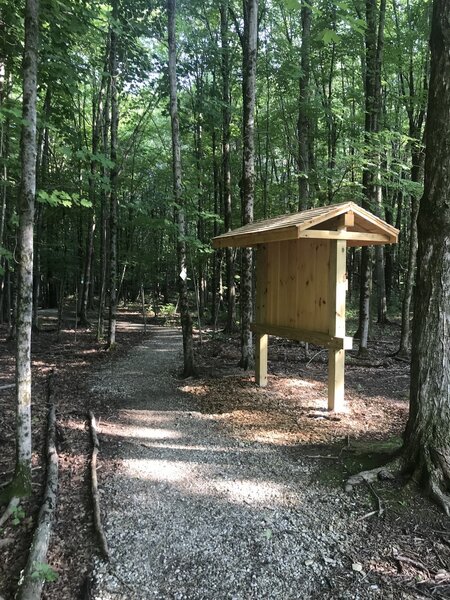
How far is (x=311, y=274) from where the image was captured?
6496mm

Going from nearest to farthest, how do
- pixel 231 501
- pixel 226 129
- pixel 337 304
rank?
1. pixel 231 501
2. pixel 337 304
3. pixel 226 129

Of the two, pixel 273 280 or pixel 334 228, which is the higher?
pixel 334 228

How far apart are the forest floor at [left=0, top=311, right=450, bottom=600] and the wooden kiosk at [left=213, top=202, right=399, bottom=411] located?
3.43 ft

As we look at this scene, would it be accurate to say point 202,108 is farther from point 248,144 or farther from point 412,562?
point 412,562

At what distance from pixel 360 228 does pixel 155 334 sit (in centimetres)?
1076

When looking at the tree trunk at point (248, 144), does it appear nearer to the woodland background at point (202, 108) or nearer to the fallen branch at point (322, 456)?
the woodland background at point (202, 108)

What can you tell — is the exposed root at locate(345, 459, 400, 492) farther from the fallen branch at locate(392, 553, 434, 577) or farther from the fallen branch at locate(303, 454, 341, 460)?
the fallen branch at locate(392, 553, 434, 577)

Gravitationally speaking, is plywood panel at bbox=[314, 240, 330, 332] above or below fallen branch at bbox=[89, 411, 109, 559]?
above

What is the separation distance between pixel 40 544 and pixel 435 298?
3.81m

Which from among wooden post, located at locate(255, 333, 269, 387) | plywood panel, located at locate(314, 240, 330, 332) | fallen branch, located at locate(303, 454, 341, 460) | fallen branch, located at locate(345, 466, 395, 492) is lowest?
fallen branch, located at locate(303, 454, 341, 460)

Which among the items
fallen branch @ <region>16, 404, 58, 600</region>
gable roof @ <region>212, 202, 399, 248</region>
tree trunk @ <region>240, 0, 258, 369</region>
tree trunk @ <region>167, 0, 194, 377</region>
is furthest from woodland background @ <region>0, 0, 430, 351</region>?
fallen branch @ <region>16, 404, 58, 600</region>

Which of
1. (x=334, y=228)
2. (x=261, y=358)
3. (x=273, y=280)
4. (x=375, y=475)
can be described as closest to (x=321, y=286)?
(x=334, y=228)

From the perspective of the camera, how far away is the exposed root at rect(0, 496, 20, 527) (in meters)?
3.37

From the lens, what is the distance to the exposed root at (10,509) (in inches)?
133
